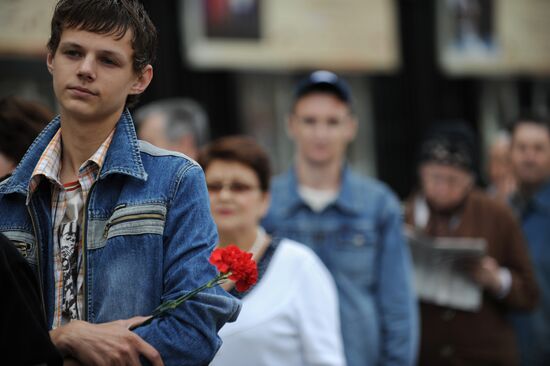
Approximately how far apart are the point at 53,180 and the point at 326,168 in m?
3.39

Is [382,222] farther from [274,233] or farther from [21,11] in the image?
[21,11]

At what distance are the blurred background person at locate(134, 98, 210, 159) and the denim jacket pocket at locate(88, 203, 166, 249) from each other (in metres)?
3.44

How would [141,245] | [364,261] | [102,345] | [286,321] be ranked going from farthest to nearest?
[364,261] < [286,321] < [141,245] < [102,345]

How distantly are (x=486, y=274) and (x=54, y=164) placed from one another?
408 cm

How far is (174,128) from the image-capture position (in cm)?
618

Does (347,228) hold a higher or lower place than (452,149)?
lower

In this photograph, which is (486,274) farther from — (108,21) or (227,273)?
(108,21)

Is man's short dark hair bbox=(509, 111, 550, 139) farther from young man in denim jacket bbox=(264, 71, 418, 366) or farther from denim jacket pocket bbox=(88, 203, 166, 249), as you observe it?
denim jacket pocket bbox=(88, 203, 166, 249)

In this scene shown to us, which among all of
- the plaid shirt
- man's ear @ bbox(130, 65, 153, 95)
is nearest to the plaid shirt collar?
the plaid shirt

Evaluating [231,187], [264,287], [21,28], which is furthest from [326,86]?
[21,28]

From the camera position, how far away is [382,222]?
18.4ft

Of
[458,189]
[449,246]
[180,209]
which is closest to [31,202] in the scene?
[180,209]

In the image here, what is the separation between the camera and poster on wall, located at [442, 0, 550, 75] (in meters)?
14.7

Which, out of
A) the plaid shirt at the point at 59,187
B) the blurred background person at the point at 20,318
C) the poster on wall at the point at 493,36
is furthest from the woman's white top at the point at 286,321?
the poster on wall at the point at 493,36
